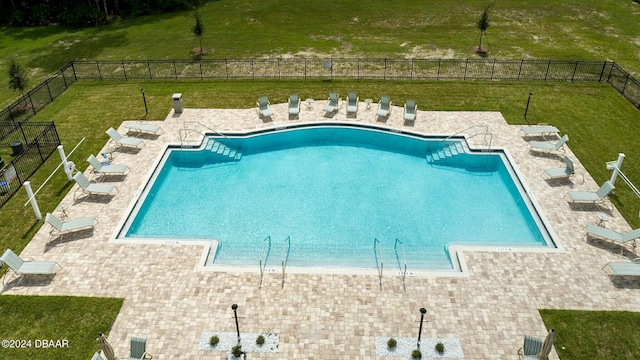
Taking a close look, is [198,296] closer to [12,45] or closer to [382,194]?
[382,194]

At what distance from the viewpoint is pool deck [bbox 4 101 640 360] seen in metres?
13.4

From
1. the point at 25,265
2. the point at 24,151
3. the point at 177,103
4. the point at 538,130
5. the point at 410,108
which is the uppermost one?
the point at 177,103

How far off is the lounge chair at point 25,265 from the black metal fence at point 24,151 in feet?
16.9

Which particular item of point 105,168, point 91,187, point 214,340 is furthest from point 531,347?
point 105,168

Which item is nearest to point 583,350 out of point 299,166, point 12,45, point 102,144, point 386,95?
point 299,166

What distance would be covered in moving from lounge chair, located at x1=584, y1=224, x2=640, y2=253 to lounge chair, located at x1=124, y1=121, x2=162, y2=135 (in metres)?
19.8

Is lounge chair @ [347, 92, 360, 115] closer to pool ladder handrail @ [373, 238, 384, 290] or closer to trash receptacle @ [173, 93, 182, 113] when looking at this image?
trash receptacle @ [173, 93, 182, 113]

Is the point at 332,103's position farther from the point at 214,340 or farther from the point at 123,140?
the point at 214,340

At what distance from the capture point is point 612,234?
53.8 feet

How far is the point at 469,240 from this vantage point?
59.3 ft

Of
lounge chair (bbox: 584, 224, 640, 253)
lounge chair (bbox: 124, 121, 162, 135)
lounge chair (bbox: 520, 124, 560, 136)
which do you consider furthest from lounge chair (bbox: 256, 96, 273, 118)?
lounge chair (bbox: 584, 224, 640, 253)

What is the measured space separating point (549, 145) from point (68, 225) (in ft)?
68.7

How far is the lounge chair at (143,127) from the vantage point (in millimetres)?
23484

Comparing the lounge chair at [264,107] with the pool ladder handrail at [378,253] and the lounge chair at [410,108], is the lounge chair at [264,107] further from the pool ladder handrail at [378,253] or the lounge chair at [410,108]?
the pool ladder handrail at [378,253]
